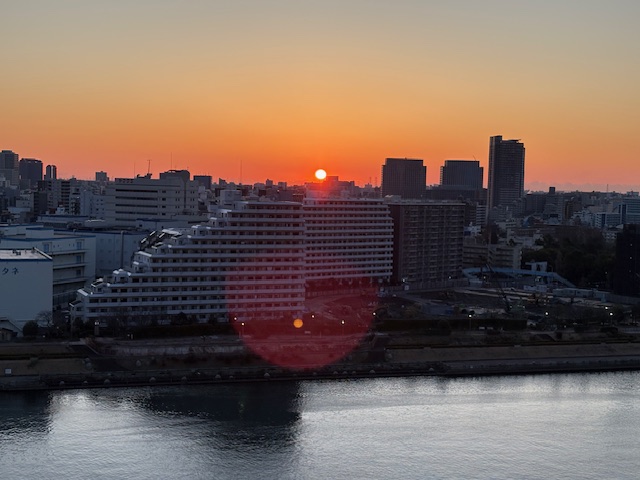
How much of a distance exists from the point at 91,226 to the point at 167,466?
1390 centimetres

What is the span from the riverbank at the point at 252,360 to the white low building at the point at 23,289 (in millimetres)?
956

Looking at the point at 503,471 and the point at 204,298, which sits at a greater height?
the point at 204,298

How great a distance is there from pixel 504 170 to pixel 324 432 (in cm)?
5677

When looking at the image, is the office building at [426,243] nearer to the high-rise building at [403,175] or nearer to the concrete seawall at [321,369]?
the concrete seawall at [321,369]

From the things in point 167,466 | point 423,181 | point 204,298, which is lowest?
point 167,466

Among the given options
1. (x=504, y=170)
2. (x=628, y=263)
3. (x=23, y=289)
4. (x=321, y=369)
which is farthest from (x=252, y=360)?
(x=504, y=170)

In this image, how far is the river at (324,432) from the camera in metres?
8.95

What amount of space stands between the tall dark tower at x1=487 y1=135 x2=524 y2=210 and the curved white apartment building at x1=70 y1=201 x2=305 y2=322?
49899 mm

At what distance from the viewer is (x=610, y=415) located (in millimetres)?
11461

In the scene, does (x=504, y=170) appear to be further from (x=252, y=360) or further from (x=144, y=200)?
(x=252, y=360)

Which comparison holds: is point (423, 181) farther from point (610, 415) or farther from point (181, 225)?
point (610, 415)

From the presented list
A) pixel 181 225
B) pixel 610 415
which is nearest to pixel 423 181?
pixel 181 225

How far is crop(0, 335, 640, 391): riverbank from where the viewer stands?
12086mm

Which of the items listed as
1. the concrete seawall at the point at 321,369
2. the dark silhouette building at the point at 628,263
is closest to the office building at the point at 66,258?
the concrete seawall at the point at 321,369
